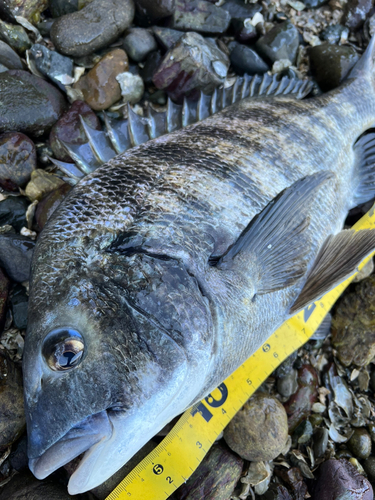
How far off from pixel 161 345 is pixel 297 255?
97 cm

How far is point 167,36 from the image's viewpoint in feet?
9.10

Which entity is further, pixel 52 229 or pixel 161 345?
pixel 52 229

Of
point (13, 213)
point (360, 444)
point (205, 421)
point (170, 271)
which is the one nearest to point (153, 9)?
point (13, 213)

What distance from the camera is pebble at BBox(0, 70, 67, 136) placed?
8.00ft

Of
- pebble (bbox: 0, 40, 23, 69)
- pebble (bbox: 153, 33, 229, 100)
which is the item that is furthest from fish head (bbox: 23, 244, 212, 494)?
pebble (bbox: 0, 40, 23, 69)

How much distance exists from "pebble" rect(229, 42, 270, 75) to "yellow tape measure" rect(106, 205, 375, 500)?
2189 millimetres

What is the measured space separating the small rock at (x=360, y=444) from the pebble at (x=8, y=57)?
4001 millimetres

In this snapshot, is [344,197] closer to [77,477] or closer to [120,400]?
[120,400]

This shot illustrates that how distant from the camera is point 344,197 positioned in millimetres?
2479

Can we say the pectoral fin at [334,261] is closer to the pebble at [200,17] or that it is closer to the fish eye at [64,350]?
the fish eye at [64,350]

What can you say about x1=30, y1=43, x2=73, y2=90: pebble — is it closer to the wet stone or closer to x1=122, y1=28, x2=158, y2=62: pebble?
x1=122, y1=28, x2=158, y2=62: pebble

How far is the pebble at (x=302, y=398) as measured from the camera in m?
2.46

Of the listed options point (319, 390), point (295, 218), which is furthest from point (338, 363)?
point (295, 218)

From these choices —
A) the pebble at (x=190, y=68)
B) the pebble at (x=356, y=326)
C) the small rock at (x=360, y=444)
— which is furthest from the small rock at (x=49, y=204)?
the small rock at (x=360, y=444)
